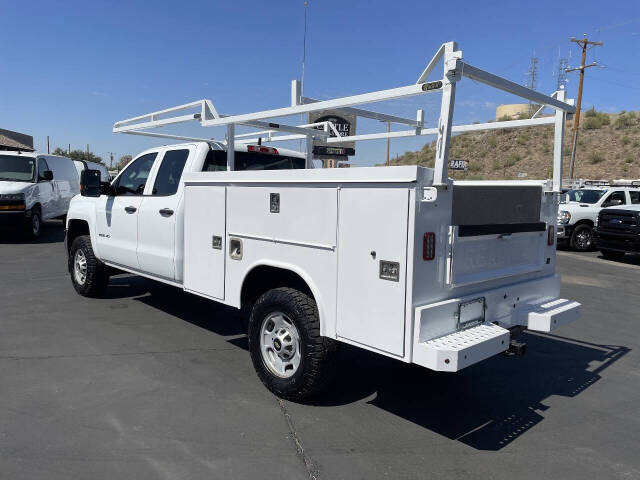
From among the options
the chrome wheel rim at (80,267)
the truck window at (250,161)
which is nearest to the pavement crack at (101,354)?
the truck window at (250,161)

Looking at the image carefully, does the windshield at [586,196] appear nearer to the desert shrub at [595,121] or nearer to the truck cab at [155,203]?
the truck cab at [155,203]

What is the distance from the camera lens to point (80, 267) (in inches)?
301

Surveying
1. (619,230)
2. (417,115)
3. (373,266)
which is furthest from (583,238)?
(373,266)

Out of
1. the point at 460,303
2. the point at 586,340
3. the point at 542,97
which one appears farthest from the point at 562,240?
the point at 460,303

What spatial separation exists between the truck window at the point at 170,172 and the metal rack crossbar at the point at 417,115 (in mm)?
346

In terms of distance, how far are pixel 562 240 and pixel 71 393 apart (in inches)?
592

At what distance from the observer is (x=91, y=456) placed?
133 inches

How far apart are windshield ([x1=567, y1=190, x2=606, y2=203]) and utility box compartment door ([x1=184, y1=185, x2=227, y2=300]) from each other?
14253mm

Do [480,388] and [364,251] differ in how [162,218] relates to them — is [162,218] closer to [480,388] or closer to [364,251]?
[364,251]

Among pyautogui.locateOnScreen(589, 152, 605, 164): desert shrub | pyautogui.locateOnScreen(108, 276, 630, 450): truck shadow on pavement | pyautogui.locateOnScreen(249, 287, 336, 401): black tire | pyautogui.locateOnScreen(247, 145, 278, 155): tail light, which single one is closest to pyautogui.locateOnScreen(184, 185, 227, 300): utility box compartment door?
pyautogui.locateOnScreen(249, 287, 336, 401): black tire

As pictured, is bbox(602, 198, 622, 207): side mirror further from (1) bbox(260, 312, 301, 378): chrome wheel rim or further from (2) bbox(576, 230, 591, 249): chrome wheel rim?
(1) bbox(260, 312, 301, 378): chrome wheel rim

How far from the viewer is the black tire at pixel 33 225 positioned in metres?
13.9

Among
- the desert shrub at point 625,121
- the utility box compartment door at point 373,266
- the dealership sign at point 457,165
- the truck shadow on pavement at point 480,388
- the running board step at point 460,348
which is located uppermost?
the desert shrub at point 625,121

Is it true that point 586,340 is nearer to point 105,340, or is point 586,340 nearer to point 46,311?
point 105,340
